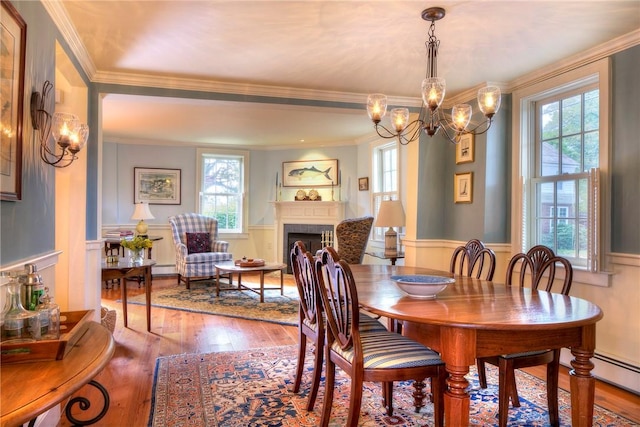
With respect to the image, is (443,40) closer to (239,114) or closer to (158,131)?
(239,114)

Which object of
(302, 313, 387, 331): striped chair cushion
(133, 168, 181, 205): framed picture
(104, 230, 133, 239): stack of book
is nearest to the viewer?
(302, 313, 387, 331): striped chair cushion

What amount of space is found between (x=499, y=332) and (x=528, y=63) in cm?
245

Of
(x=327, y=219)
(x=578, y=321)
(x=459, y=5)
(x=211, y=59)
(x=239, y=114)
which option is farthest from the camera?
(x=327, y=219)

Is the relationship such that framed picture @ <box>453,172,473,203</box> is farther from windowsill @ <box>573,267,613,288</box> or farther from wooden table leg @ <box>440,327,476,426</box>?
wooden table leg @ <box>440,327,476,426</box>

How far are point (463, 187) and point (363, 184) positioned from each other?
2.74 metres

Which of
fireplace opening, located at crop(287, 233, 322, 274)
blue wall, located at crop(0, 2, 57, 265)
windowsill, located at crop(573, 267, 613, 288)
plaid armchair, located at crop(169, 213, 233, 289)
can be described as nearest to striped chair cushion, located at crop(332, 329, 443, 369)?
blue wall, located at crop(0, 2, 57, 265)

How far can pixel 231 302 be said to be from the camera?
5203 mm

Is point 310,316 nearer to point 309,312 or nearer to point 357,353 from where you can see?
point 309,312

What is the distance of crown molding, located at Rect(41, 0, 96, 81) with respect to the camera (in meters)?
2.25

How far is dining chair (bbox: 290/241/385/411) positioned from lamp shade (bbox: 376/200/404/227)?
2043mm

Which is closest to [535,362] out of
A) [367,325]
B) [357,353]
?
[367,325]

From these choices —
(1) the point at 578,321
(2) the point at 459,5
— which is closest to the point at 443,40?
(2) the point at 459,5

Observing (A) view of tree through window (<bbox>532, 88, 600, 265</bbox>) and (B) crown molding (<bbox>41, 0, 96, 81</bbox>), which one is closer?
(B) crown molding (<bbox>41, 0, 96, 81</bbox>)

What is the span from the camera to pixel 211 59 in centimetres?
318
